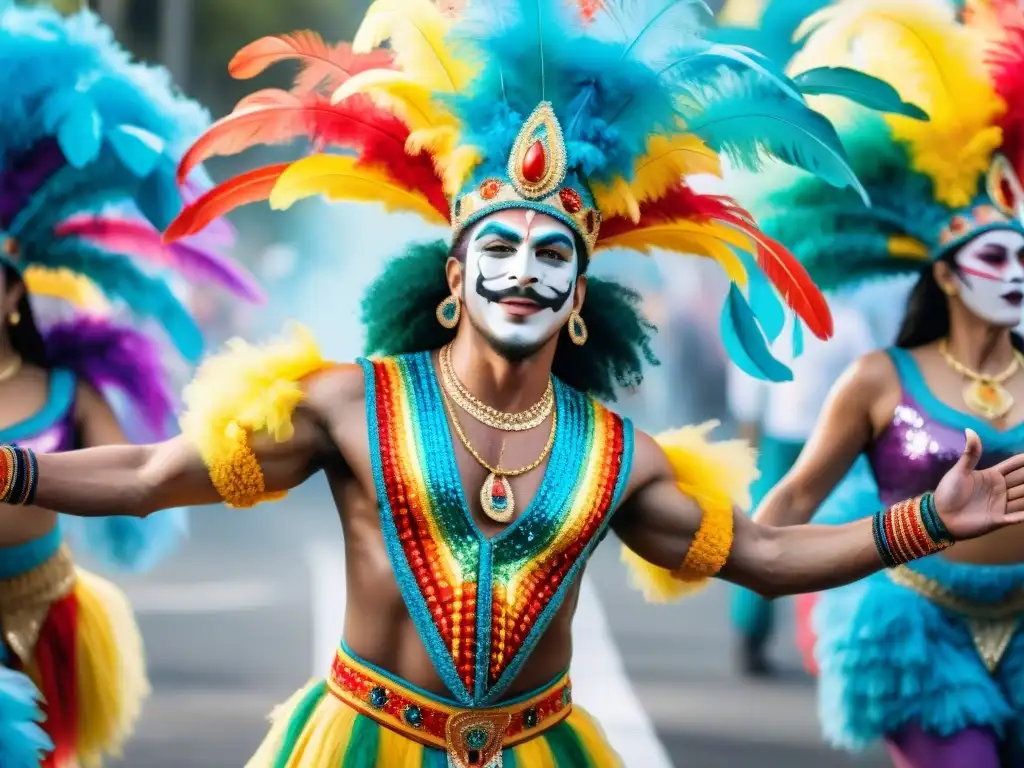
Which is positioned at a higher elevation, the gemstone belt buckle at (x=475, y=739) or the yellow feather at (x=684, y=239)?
the yellow feather at (x=684, y=239)

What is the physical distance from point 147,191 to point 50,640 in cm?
136

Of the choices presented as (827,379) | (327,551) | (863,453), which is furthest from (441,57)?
(327,551)

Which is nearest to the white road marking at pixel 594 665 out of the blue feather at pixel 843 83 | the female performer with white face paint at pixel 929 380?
the female performer with white face paint at pixel 929 380

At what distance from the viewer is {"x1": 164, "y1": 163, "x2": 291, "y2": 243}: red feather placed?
16.7 ft

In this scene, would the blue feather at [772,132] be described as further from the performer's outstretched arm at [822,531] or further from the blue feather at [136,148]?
the blue feather at [136,148]

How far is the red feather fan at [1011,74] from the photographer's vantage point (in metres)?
6.22

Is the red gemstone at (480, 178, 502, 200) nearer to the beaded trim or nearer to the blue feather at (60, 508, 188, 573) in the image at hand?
the beaded trim

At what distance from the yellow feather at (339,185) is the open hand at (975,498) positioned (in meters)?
1.37

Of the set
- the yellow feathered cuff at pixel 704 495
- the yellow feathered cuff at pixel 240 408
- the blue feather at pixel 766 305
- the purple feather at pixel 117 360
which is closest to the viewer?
the yellow feathered cuff at pixel 240 408

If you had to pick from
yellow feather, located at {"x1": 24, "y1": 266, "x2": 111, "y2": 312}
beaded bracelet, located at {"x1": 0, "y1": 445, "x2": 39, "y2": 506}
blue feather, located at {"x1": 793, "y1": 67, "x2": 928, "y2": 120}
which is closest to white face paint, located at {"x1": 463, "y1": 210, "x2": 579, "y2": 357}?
blue feather, located at {"x1": 793, "y1": 67, "x2": 928, "y2": 120}

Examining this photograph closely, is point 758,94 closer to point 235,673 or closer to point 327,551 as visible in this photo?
point 235,673

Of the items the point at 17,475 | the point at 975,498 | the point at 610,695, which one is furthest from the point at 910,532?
the point at 610,695

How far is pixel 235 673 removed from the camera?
9891 mm

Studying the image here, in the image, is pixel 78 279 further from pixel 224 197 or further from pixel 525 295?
pixel 525 295
